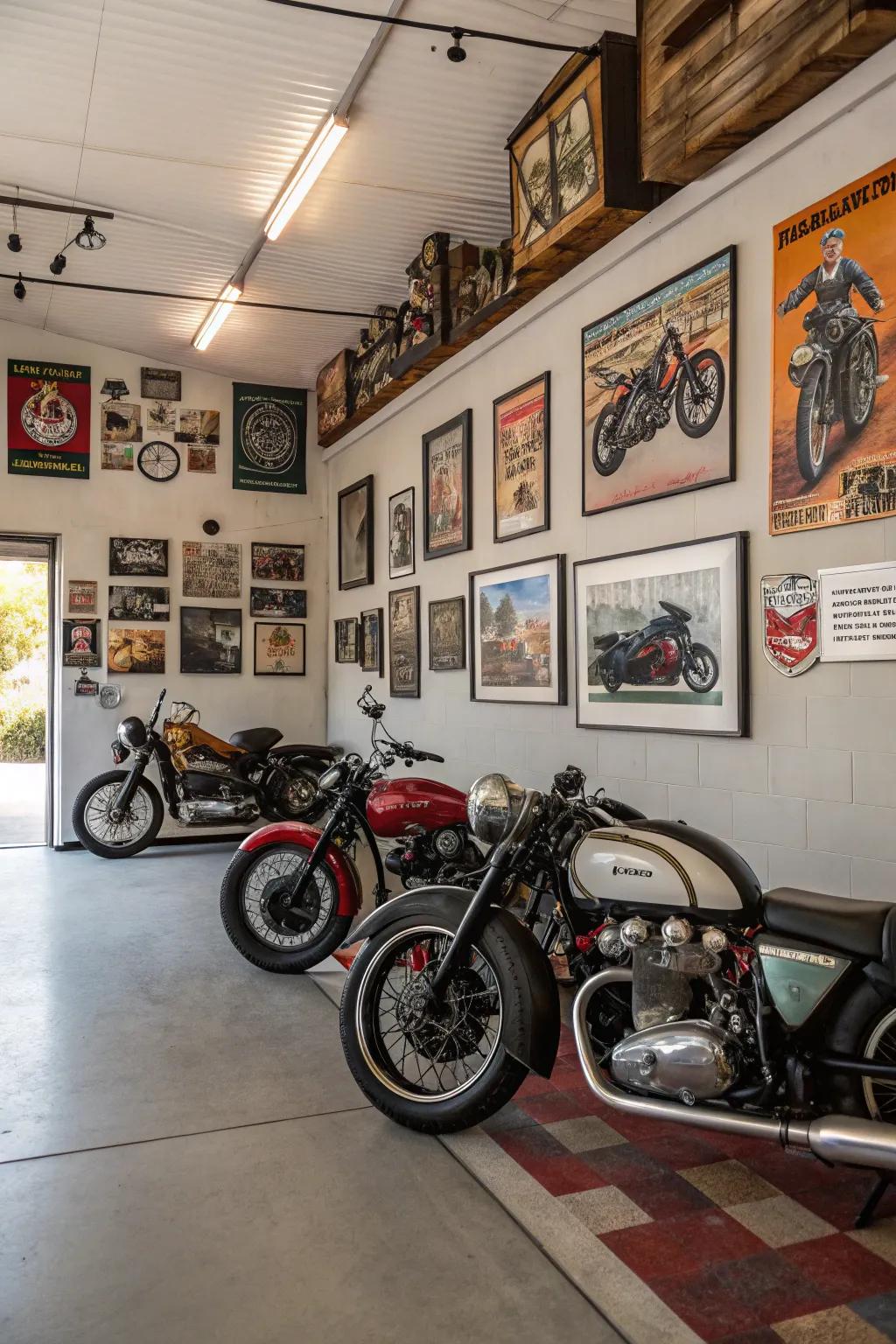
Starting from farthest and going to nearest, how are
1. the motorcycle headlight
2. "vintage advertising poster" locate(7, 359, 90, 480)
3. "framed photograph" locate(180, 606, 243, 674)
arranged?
"framed photograph" locate(180, 606, 243, 674), "vintage advertising poster" locate(7, 359, 90, 480), the motorcycle headlight

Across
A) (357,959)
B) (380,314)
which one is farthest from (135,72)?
(357,959)

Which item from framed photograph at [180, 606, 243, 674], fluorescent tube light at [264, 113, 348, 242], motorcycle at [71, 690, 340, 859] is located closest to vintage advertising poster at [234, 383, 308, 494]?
framed photograph at [180, 606, 243, 674]

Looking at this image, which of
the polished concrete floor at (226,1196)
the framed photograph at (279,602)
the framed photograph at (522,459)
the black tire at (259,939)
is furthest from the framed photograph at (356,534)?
the polished concrete floor at (226,1196)

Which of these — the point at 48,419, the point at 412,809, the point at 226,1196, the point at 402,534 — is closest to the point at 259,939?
the point at 412,809

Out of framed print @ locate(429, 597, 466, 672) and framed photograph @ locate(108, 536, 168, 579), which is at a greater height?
framed photograph @ locate(108, 536, 168, 579)

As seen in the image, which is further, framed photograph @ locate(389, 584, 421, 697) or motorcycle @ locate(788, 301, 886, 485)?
framed photograph @ locate(389, 584, 421, 697)

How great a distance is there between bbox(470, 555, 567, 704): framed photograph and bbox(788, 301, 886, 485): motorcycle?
5.42ft

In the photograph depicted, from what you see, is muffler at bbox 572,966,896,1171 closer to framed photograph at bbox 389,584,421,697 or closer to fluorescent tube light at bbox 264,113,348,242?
fluorescent tube light at bbox 264,113,348,242

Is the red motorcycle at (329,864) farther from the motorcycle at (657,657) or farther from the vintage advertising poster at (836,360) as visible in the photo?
the vintage advertising poster at (836,360)

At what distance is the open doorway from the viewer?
327 inches

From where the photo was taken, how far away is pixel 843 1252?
2.29 metres

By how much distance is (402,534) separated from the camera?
7.04 metres

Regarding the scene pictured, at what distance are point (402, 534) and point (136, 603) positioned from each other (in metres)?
2.59

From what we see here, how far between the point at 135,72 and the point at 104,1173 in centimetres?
432
